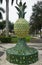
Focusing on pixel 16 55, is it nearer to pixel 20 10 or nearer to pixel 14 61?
pixel 14 61

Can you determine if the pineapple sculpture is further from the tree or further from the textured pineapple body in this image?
the tree

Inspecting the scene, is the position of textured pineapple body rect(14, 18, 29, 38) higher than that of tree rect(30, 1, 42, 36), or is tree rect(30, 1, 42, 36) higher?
textured pineapple body rect(14, 18, 29, 38)

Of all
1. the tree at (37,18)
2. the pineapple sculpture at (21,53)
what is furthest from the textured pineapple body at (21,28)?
the tree at (37,18)

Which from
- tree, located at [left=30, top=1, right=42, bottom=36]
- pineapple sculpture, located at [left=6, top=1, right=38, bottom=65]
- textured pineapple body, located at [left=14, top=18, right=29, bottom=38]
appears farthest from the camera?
tree, located at [left=30, top=1, right=42, bottom=36]

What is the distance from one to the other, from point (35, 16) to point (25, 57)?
2660cm

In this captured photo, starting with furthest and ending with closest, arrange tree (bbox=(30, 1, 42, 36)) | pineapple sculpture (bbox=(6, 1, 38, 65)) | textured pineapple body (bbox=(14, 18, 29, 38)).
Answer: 1. tree (bbox=(30, 1, 42, 36))
2. pineapple sculpture (bbox=(6, 1, 38, 65))
3. textured pineapple body (bbox=(14, 18, 29, 38))

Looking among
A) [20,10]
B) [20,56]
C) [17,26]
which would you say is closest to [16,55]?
[20,56]

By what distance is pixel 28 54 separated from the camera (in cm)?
979

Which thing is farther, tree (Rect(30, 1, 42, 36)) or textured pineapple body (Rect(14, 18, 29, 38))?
tree (Rect(30, 1, 42, 36))

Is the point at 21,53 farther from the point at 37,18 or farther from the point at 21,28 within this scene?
the point at 37,18

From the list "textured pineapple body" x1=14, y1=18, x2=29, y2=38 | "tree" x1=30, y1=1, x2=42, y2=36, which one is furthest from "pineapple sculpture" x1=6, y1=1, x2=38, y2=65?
"tree" x1=30, y1=1, x2=42, y2=36

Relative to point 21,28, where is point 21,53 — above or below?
below

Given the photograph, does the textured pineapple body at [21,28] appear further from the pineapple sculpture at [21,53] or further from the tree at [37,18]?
the tree at [37,18]

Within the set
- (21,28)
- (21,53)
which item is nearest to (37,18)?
(21,53)
